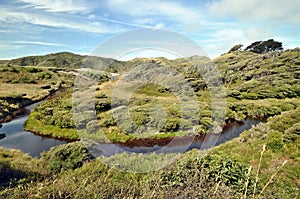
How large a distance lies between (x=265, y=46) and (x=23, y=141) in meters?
59.5

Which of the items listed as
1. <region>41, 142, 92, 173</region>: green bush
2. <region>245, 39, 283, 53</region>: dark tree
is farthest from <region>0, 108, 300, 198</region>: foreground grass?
<region>245, 39, 283, 53</region>: dark tree

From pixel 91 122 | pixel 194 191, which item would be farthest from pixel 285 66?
pixel 194 191

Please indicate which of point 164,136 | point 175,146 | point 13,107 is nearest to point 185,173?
point 175,146

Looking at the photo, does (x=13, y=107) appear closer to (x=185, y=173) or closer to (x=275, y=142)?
(x=275, y=142)

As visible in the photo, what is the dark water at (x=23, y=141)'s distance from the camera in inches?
640

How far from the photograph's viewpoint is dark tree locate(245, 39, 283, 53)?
Result: 5878 centimetres

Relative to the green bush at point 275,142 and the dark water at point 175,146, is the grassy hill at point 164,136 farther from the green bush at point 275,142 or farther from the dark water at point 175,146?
the dark water at point 175,146

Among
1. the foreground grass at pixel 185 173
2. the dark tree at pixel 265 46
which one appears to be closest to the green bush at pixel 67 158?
the foreground grass at pixel 185 173

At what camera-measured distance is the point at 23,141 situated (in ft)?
58.3

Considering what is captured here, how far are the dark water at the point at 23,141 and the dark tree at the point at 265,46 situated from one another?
5588cm

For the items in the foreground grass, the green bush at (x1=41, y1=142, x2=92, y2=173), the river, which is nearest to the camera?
the foreground grass

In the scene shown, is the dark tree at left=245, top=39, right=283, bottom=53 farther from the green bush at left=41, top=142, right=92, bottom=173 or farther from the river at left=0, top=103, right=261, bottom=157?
the green bush at left=41, top=142, right=92, bottom=173

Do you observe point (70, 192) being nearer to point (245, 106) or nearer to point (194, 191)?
point (194, 191)

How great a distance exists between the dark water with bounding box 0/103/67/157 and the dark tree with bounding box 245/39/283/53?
5588 centimetres
